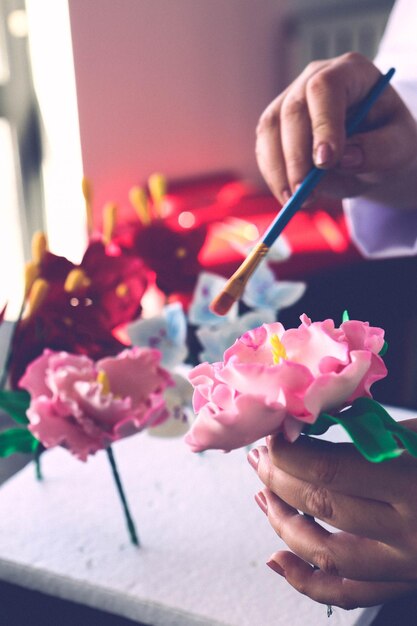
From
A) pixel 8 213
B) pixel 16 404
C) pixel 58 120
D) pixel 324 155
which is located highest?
pixel 324 155

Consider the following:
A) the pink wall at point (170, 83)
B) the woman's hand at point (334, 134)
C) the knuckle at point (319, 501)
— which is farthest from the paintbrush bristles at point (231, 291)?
the pink wall at point (170, 83)

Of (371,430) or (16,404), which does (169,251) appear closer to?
(16,404)

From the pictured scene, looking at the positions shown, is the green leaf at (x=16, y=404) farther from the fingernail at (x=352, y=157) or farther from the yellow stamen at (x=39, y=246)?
the fingernail at (x=352, y=157)

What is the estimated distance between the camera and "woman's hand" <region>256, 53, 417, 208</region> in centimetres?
60

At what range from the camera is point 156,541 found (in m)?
0.50

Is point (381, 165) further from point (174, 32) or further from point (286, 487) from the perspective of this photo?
point (174, 32)

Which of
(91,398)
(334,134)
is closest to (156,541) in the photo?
(91,398)

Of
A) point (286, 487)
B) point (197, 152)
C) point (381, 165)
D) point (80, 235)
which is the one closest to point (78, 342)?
point (286, 487)

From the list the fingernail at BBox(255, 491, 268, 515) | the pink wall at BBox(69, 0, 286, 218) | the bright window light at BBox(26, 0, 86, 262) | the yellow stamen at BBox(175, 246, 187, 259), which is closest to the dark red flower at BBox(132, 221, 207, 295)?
the yellow stamen at BBox(175, 246, 187, 259)

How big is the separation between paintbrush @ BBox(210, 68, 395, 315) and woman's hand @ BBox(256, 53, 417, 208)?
0.01 metres

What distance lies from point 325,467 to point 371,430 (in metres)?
0.05

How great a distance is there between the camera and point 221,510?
53cm

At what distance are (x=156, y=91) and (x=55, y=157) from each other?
1.57 ft

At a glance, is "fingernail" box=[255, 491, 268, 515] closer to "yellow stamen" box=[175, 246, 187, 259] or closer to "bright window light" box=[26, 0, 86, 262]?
"yellow stamen" box=[175, 246, 187, 259]
